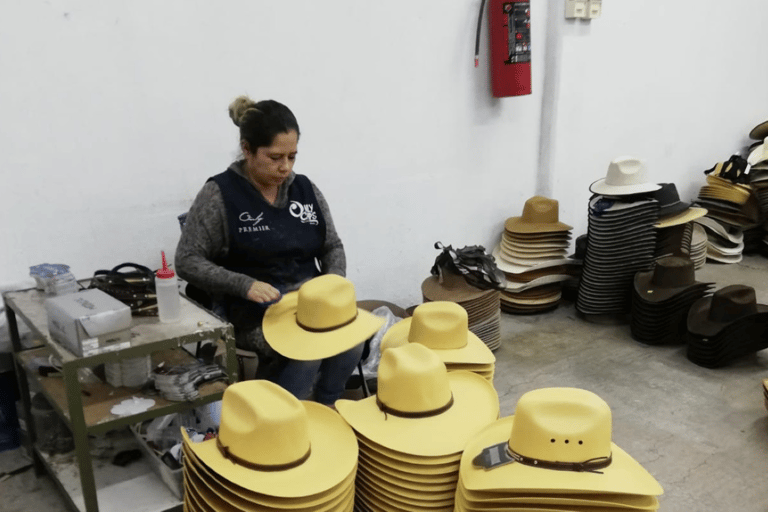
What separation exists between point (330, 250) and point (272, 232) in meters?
0.30

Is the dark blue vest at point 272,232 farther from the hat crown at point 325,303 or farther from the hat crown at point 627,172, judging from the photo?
the hat crown at point 627,172

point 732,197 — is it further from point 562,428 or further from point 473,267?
point 562,428

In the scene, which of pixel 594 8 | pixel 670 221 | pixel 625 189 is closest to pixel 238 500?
pixel 625 189

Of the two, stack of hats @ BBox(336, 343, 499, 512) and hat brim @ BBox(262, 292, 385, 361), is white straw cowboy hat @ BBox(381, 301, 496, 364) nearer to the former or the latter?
A: hat brim @ BBox(262, 292, 385, 361)

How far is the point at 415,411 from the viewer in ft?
6.44

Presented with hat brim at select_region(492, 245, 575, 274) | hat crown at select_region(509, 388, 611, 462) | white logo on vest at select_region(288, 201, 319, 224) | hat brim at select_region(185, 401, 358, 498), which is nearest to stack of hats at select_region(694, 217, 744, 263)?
hat brim at select_region(492, 245, 575, 274)

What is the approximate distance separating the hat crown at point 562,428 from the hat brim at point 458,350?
0.60 metres

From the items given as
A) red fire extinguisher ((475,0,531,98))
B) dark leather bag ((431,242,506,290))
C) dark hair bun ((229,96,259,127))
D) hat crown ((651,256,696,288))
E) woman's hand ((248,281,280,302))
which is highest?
red fire extinguisher ((475,0,531,98))

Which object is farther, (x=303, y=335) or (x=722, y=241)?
(x=722, y=241)

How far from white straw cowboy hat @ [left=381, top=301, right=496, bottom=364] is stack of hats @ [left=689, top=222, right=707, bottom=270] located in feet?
9.89

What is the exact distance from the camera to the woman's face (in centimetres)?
239

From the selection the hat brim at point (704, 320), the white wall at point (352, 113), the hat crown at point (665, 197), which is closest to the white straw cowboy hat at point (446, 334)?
the white wall at point (352, 113)

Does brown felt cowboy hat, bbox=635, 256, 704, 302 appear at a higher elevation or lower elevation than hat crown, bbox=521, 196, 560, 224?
lower

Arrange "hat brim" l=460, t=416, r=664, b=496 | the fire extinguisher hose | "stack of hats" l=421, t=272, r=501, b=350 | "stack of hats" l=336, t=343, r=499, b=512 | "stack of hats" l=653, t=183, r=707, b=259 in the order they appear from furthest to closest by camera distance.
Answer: "stack of hats" l=653, t=183, r=707, b=259 → the fire extinguisher hose → "stack of hats" l=421, t=272, r=501, b=350 → "stack of hats" l=336, t=343, r=499, b=512 → "hat brim" l=460, t=416, r=664, b=496
